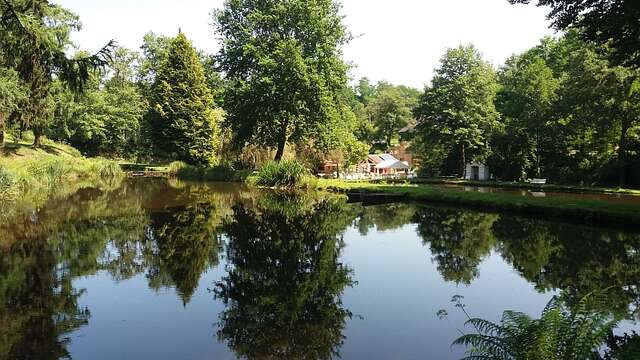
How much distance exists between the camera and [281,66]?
38.8 meters

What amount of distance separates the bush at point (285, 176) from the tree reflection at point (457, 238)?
13.6 metres

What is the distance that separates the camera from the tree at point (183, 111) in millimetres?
55469

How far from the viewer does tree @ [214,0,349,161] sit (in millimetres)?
38906

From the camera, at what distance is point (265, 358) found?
6.50m

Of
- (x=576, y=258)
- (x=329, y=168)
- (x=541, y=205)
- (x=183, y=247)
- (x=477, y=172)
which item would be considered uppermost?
(x=329, y=168)

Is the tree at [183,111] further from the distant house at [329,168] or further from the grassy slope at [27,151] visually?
the distant house at [329,168]

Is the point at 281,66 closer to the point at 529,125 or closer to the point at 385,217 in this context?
the point at 385,217

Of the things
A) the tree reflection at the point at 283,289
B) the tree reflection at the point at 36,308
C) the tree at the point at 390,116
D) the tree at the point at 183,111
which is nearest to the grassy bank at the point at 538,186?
the tree reflection at the point at 283,289

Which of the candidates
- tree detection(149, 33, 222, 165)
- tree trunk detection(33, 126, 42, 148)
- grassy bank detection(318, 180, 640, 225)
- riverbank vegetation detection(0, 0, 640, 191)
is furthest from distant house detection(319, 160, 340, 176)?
tree trunk detection(33, 126, 42, 148)

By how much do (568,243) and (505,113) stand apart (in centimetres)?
4341

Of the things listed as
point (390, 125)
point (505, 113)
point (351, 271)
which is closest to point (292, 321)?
point (351, 271)

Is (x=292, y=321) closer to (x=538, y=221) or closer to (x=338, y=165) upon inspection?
(x=538, y=221)

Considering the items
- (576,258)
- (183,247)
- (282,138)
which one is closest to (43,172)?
(282,138)

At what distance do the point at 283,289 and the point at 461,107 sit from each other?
46433 millimetres
